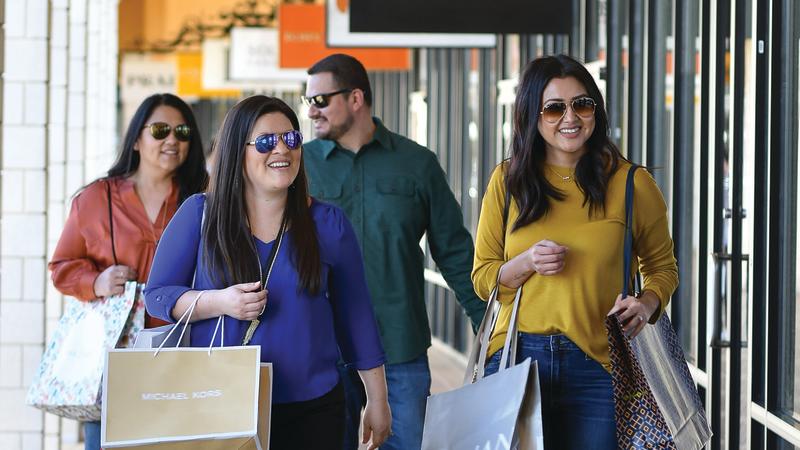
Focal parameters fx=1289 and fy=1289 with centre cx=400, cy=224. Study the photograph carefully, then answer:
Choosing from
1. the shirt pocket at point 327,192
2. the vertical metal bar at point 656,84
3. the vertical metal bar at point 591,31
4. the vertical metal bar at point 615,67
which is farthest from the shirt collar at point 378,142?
the vertical metal bar at point 591,31

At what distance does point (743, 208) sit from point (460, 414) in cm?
203

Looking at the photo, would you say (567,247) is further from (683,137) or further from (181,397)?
(683,137)

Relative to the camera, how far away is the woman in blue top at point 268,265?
3.01 m

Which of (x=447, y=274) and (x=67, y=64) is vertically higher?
(x=67, y=64)

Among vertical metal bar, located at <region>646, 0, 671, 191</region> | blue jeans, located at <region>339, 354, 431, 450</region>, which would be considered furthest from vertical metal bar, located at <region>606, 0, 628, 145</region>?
blue jeans, located at <region>339, 354, 431, 450</region>

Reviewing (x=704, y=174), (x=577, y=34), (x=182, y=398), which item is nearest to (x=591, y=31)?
(x=577, y=34)

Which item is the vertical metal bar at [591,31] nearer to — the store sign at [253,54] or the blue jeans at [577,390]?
the blue jeans at [577,390]

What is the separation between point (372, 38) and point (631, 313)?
500cm

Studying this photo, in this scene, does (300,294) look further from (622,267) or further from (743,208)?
(743,208)

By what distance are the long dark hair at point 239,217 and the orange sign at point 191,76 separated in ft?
63.9

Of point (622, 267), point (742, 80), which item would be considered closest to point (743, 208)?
point (742, 80)

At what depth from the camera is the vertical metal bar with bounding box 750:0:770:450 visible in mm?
4352

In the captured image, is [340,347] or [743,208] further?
[743,208]

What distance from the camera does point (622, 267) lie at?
3246mm
